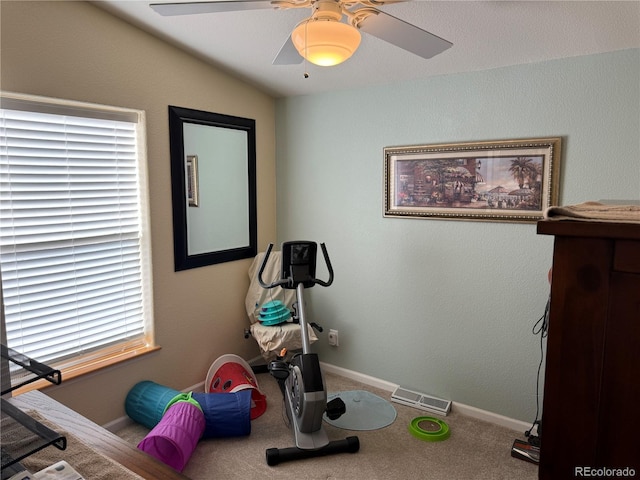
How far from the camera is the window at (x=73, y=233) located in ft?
7.37

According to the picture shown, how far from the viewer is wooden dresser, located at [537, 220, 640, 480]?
1.91 feet

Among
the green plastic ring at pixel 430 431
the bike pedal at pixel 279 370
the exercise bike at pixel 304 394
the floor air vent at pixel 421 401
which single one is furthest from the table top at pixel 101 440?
the floor air vent at pixel 421 401

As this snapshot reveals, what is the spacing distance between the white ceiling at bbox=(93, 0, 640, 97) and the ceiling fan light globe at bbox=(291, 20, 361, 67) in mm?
728

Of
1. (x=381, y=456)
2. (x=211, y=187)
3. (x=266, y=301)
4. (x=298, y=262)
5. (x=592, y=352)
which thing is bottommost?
(x=381, y=456)

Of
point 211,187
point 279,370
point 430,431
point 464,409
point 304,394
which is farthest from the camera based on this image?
point 211,187

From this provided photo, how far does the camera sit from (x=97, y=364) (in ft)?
8.63

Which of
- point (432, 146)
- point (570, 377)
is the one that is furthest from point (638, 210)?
point (432, 146)

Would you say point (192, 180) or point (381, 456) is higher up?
point (192, 180)

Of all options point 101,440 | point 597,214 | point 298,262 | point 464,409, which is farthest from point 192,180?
point 597,214

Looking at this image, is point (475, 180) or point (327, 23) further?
→ point (475, 180)

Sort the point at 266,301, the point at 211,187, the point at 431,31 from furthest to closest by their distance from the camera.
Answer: the point at 266,301 → the point at 211,187 → the point at 431,31

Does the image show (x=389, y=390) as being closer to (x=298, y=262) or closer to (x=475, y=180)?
(x=298, y=262)

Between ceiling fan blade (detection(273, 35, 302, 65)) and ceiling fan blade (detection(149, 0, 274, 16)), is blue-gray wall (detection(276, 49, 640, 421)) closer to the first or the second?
ceiling fan blade (detection(273, 35, 302, 65))

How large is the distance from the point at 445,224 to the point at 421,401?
127 centimetres
